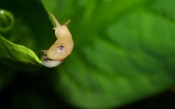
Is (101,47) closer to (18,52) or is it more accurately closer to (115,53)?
(115,53)

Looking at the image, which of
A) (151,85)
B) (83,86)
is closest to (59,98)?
(83,86)

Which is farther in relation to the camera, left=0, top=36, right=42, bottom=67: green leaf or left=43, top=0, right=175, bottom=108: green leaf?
left=43, top=0, right=175, bottom=108: green leaf

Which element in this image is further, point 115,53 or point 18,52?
point 115,53

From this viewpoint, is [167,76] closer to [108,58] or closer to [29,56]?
[108,58]

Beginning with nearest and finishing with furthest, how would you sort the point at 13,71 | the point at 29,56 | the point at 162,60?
the point at 29,56
the point at 162,60
the point at 13,71

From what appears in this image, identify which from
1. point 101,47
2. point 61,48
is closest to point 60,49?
point 61,48

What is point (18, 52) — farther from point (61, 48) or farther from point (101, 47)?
point (101, 47)
